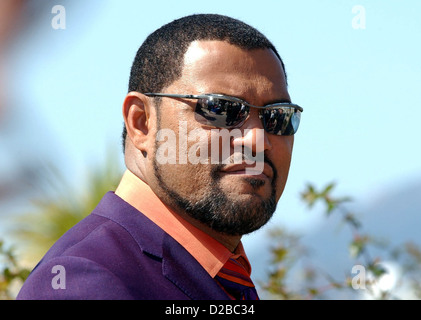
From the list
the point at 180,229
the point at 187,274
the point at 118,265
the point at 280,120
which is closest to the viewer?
the point at 118,265

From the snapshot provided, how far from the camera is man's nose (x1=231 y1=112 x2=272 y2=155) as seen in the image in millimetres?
3025

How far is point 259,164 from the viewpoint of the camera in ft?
9.98

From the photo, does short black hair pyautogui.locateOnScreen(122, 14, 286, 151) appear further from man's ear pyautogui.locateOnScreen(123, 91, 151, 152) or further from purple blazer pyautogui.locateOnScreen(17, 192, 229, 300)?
purple blazer pyautogui.locateOnScreen(17, 192, 229, 300)

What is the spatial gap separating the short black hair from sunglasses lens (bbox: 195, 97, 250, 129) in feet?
0.65

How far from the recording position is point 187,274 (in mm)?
2924

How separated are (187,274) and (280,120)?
0.79m

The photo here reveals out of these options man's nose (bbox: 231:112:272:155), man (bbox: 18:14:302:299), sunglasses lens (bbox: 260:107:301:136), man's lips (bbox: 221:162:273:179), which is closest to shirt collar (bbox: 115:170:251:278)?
man (bbox: 18:14:302:299)

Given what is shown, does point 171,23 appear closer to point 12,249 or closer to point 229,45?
point 229,45

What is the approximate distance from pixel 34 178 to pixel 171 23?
8.16 ft

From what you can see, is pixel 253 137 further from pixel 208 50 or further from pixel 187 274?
pixel 187 274

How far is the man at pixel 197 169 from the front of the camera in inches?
115

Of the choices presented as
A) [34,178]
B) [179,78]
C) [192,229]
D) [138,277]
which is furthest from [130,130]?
[34,178]

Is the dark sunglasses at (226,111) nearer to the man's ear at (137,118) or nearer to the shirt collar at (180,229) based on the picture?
the man's ear at (137,118)

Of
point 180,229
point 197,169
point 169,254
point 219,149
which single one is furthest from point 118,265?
point 219,149
